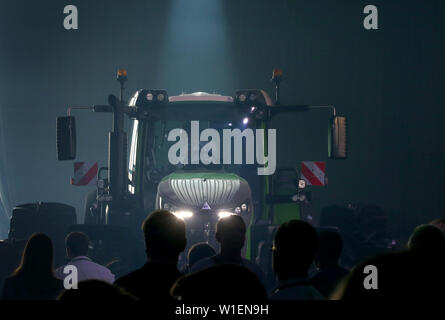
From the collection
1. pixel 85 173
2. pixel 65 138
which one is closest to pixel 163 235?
pixel 65 138

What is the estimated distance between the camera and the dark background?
16.4 metres

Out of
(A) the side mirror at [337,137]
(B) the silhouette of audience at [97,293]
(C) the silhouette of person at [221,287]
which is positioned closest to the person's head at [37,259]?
(C) the silhouette of person at [221,287]

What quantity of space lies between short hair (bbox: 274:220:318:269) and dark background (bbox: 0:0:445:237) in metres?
13.8

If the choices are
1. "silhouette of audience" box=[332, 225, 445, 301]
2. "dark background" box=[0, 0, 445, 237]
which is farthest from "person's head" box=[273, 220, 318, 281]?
"dark background" box=[0, 0, 445, 237]

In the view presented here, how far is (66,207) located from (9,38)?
418 inches

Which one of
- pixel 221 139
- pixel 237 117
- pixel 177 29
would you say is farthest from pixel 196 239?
pixel 177 29

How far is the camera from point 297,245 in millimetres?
3066

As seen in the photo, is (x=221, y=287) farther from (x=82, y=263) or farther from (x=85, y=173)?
(x=85, y=173)

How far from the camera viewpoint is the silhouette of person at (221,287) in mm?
1639

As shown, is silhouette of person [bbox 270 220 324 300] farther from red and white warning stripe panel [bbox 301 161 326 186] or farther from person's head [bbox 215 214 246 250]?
red and white warning stripe panel [bbox 301 161 326 186]

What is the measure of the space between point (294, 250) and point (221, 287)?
147 cm

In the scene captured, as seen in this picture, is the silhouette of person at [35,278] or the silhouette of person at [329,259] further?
the silhouette of person at [35,278]

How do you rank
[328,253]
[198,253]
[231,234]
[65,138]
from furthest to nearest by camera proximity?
1. [65,138]
2. [198,253]
3. [231,234]
4. [328,253]

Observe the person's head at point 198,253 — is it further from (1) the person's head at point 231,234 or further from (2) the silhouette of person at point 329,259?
(2) the silhouette of person at point 329,259
